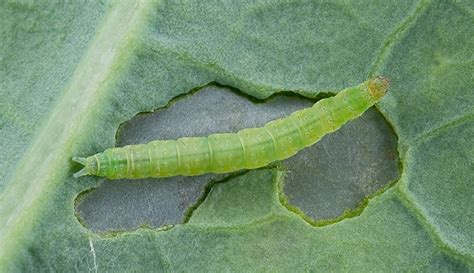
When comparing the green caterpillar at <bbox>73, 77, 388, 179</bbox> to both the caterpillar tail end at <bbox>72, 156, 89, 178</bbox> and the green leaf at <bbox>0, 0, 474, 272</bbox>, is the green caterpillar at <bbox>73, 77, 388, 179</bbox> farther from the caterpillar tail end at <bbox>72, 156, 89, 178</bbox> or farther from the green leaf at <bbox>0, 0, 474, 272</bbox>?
the green leaf at <bbox>0, 0, 474, 272</bbox>

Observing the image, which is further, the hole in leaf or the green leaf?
the hole in leaf

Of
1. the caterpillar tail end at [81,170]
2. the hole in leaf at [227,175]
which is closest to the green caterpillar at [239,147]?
the caterpillar tail end at [81,170]

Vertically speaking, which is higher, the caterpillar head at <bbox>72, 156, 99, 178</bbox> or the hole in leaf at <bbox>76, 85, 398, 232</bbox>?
the caterpillar head at <bbox>72, 156, 99, 178</bbox>

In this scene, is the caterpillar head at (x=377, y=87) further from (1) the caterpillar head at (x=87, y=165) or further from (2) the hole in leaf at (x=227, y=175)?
(1) the caterpillar head at (x=87, y=165)

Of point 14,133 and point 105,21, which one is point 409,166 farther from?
point 14,133

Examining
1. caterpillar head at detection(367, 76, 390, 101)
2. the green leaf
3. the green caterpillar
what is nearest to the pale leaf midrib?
the green leaf

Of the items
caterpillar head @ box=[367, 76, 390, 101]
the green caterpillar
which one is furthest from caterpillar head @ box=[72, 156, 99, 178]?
caterpillar head @ box=[367, 76, 390, 101]

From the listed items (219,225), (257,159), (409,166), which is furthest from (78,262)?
(409,166)
